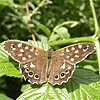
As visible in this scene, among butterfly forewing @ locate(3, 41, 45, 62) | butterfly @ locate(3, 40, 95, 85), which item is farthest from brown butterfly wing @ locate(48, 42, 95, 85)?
butterfly forewing @ locate(3, 41, 45, 62)

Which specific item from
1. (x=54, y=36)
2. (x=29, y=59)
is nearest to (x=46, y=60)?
(x=29, y=59)

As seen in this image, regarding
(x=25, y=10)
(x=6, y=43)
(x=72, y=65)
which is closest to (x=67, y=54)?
(x=72, y=65)

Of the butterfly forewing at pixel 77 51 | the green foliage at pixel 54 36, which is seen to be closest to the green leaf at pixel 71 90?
the green foliage at pixel 54 36

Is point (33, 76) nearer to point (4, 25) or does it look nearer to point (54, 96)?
point (54, 96)

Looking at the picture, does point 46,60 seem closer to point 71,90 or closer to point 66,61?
point 66,61

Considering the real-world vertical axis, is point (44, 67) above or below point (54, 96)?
above

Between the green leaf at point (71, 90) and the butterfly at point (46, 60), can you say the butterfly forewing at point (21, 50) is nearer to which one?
Answer: the butterfly at point (46, 60)

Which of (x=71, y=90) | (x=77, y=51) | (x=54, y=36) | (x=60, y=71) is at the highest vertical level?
(x=54, y=36)
